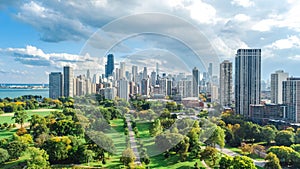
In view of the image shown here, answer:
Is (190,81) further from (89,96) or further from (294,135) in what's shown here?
(294,135)

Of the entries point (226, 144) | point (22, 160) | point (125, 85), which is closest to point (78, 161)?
point (22, 160)

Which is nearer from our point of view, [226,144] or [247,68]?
[226,144]

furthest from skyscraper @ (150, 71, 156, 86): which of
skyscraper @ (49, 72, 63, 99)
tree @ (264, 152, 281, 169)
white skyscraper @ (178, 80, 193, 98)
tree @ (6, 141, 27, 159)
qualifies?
skyscraper @ (49, 72, 63, 99)

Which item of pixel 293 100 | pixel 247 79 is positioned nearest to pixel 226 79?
pixel 247 79

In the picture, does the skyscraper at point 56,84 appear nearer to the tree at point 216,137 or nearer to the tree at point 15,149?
the tree at point 15,149

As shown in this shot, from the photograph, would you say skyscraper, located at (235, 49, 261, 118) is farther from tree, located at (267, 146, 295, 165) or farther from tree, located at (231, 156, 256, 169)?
tree, located at (231, 156, 256, 169)

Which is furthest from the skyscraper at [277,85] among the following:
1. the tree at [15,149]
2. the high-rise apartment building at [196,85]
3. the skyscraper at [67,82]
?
the tree at [15,149]
